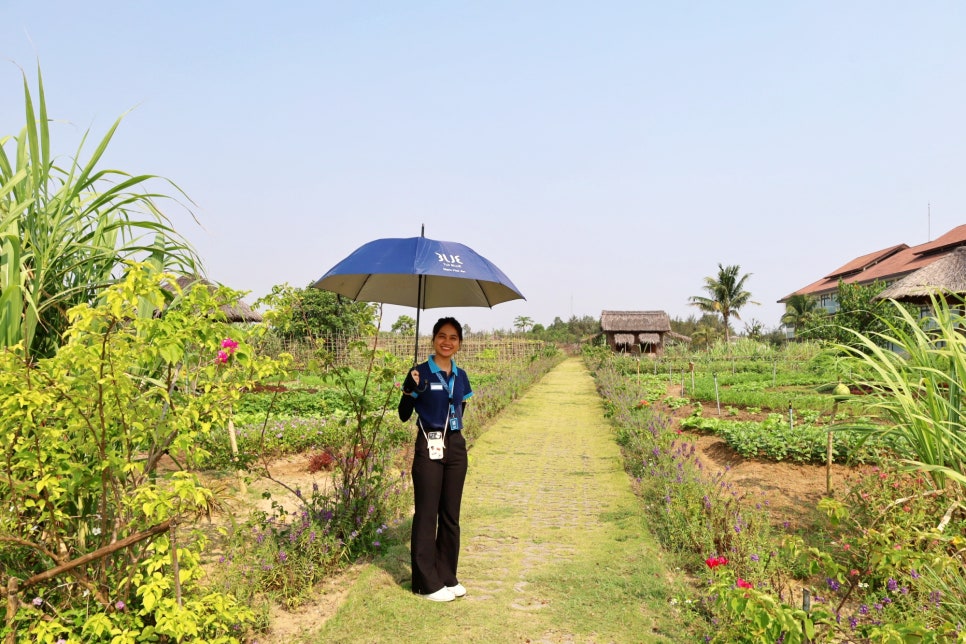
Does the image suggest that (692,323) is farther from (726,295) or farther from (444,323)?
(444,323)

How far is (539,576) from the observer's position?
4402mm

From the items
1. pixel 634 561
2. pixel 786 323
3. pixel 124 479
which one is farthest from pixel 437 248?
pixel 786 323

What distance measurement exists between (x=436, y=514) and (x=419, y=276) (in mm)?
1890

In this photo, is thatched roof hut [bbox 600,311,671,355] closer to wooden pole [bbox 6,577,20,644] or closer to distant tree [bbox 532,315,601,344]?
distant tree [bbox 532,315,601,344]

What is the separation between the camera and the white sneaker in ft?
13.0

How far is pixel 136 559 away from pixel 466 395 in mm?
2212

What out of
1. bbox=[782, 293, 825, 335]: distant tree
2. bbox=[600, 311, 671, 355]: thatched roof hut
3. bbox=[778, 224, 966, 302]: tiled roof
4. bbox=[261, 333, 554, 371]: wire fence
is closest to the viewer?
bbox=[261, 333, 554, 371]: wire fence

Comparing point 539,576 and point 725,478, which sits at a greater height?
point 725,478

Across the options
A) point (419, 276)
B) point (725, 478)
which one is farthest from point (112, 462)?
point (725, 478)

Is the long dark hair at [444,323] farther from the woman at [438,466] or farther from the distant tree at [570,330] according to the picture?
the distant tree at [570,330]

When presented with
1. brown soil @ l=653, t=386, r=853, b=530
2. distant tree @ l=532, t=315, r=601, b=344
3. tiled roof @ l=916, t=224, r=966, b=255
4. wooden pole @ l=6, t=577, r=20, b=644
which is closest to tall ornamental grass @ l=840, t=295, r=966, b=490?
brown soil @ l=653, t=386, r=853, b=530

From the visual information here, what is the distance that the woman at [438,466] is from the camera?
4.00 meters

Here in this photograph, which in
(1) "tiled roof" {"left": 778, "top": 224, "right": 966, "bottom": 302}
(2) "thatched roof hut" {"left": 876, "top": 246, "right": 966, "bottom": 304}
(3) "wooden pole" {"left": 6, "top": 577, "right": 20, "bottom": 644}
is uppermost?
(1) "tiled roof" {"left": 778, "top": 224, "right": 966, "bottom": 302}

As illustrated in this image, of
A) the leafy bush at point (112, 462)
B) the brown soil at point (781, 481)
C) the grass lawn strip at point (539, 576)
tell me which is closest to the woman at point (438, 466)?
the grass lawn strip at point (539, 576)
